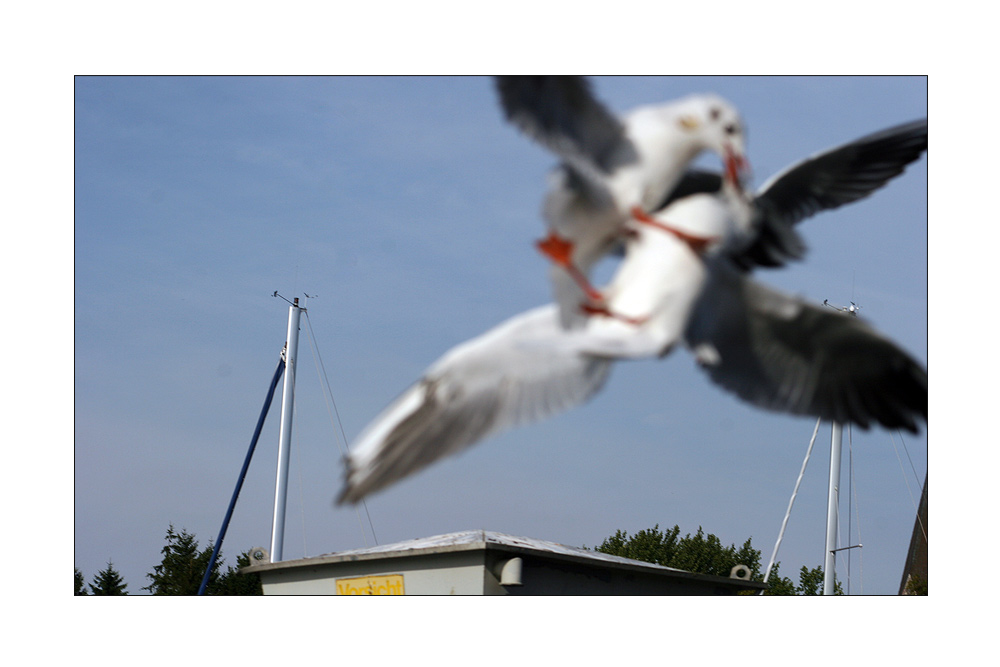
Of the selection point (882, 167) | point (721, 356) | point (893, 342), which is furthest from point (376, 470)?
point (882, 167)

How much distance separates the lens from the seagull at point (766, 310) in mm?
2545

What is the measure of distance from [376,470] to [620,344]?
869mm

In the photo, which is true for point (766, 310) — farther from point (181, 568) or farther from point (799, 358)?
point (181, 568)

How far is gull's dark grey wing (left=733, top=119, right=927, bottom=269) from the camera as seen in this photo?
9.41ft

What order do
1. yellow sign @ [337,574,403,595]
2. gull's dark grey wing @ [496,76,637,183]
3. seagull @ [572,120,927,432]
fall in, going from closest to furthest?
gull's dark grey wing @ [496,76,637,183], seagull @ [572,120,927,432], yellow sign @ [337,574,403,595]

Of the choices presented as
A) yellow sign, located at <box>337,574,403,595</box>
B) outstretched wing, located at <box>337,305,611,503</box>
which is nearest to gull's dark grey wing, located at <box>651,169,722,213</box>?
outstretched wing, located at <box>337,305,611,503</box>

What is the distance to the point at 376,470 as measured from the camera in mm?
2842

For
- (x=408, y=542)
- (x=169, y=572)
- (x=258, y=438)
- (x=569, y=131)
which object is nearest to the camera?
(x=569, y=131)

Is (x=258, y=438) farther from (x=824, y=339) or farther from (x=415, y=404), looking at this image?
(x=824, y=339)

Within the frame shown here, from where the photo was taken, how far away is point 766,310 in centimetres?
277

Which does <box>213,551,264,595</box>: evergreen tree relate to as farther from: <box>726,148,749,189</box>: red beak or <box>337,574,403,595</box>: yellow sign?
<box>726,148,749,189</box>: red beak

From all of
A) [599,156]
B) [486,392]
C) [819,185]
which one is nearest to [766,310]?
[819,185]

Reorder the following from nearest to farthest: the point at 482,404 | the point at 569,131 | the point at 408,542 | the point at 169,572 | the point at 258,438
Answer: the point at 569,131
the point at 482,404
the point at 258,438
the point at 169,572
the point at 408,542

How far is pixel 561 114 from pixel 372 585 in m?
2.66
